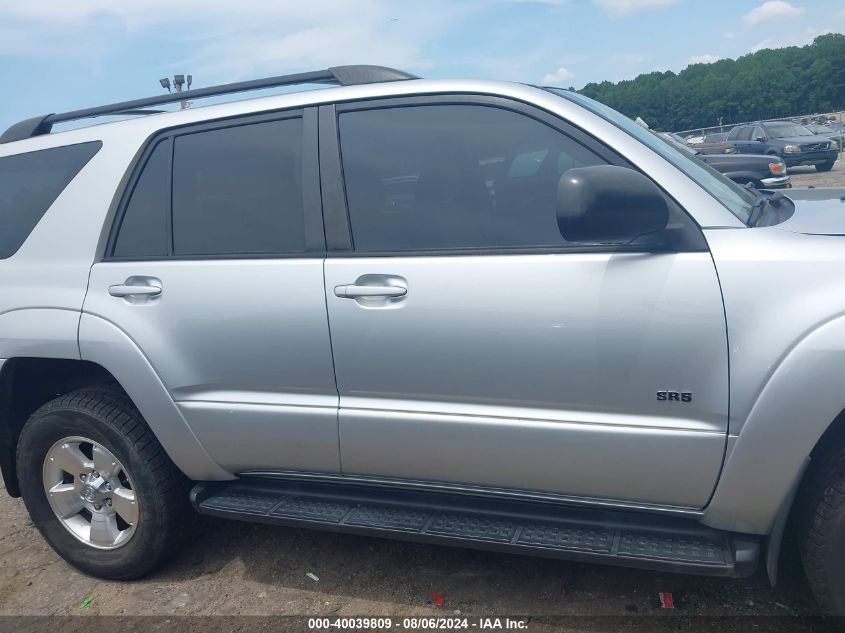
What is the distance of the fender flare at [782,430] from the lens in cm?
210

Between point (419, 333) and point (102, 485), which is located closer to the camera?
point (419, 333)

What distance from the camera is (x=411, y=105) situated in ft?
8.91

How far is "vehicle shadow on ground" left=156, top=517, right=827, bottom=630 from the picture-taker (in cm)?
275

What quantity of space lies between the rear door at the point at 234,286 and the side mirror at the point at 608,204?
957 millimetres

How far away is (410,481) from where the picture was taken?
2748 mm

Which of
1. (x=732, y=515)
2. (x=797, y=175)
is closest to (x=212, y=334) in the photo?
(x=732, y=515)

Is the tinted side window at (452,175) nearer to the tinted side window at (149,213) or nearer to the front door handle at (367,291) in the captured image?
the front door handle at (367,291)

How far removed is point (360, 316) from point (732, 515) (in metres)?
1.40

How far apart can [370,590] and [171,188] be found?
186 centimetres

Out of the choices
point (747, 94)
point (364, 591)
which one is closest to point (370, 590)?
point (364, 591)

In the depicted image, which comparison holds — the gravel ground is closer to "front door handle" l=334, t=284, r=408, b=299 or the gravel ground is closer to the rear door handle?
the rear door handle

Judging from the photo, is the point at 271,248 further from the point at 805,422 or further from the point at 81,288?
the point at 805,422

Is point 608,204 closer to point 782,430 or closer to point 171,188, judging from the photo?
point 782,430

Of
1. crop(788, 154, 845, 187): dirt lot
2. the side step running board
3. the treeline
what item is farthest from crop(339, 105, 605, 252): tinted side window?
the treeline
